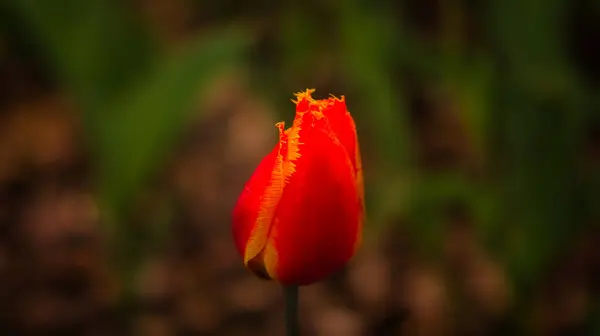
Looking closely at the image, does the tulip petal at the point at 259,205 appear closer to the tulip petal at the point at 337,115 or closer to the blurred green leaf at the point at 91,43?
the tulip petal at the point at 337,115

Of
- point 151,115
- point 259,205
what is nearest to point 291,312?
point 259,205

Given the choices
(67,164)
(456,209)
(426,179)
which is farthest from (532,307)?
(67,164)

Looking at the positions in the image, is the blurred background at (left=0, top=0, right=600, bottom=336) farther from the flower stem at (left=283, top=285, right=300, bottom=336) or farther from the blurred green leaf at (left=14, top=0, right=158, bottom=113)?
the flower stem at (left=283, top=285, right=300, bottom=336)

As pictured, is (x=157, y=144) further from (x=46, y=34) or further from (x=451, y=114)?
(x=451, y=114)

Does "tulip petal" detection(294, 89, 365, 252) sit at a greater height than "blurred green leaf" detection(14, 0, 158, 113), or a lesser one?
lesser

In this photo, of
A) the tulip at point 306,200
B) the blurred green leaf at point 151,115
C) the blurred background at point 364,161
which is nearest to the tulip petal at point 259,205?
the tulip at point 306,200

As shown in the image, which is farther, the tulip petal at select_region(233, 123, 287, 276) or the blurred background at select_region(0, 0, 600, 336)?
the blurred background at select_region(0, 0, 600, 336)

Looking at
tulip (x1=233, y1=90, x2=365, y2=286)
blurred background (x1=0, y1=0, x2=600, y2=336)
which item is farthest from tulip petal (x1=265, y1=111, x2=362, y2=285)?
blurred background (x1=0, y1=0, x2=600, y2=336)
